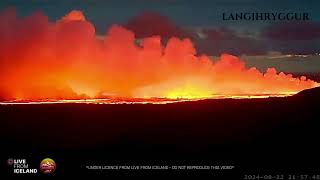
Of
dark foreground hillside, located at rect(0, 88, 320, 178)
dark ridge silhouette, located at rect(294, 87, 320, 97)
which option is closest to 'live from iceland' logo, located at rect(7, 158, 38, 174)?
dark foreground hillside, located at rect(0, 88, 320, 178)

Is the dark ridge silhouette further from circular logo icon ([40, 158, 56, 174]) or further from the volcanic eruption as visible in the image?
circular logo icon ([40, 158, 56, 174])

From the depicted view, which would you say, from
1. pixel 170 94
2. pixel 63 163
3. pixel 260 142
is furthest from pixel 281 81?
pixel 63 163

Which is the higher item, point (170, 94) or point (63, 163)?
point (170, 94)

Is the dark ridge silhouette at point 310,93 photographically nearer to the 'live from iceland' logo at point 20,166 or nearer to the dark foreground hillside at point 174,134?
the dark foreground hillside at point 174,134

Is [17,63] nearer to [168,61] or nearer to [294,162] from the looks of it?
[168,61]

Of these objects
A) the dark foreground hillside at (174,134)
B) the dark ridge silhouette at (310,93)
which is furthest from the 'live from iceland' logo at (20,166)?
the dark ridge silhouette at (310,93)

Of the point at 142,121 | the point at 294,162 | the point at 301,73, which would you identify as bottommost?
the point at 294,162

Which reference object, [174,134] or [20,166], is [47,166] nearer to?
[20,166]

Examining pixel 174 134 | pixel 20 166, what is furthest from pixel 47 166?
pixel 174 134
